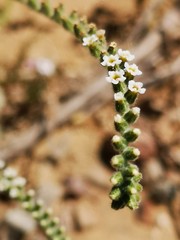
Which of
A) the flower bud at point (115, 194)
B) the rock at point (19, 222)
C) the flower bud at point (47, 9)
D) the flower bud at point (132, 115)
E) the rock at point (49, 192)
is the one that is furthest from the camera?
the rock at point (49, 192)

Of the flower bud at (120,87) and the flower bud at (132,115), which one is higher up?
the flower bud at (120,87)

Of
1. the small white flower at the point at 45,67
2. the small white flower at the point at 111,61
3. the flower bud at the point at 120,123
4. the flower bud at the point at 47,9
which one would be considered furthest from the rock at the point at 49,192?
the flower bud at the point at 120,123

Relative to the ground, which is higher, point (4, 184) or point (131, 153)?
point (4, 184)

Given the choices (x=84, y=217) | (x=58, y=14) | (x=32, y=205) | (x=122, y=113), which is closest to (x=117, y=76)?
(x=122, y=113)

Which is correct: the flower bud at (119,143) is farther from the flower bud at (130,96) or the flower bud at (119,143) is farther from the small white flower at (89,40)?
the small white flower at (89,40)

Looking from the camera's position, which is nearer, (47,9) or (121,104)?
(121,104)

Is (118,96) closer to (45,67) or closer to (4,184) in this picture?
(4,184)

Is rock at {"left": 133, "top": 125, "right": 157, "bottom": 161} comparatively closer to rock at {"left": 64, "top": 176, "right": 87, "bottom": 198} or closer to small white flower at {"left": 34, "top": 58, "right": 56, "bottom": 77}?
rock at {"left": 64, "top": 176, "right": 87, "bottom": 198}
